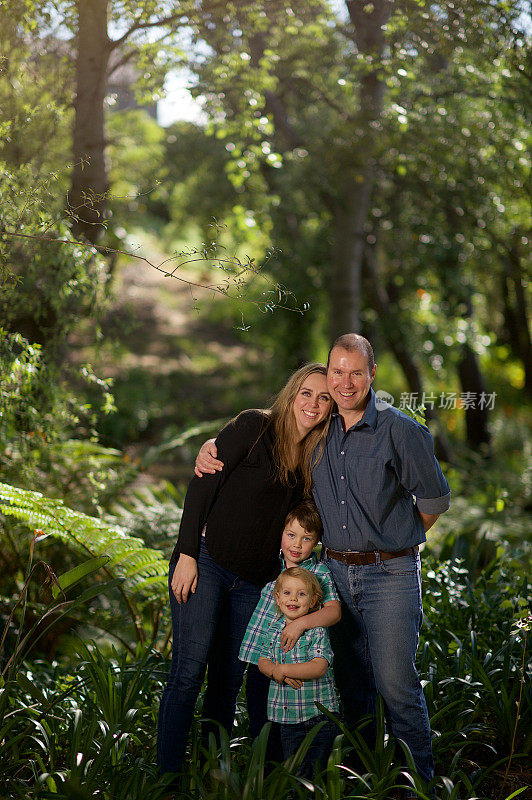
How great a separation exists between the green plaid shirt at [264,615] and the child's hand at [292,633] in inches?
3.2

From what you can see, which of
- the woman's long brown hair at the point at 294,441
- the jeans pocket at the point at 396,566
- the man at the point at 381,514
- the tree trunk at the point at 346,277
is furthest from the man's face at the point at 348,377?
the tree trunk at the point at 346,277

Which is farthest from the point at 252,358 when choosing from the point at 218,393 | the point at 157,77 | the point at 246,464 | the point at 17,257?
the point at 246,464

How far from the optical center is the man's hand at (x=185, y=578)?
9.05ft

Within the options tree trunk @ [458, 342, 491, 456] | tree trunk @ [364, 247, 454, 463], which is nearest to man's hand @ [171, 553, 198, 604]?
tree trunk @ [364, 247, 454, 463]

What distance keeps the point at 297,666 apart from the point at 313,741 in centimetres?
36

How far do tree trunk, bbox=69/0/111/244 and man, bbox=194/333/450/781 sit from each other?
2.21m

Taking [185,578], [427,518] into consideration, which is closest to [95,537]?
[185,578]

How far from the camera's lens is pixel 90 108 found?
4383 millimetres

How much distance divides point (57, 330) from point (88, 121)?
132 cm

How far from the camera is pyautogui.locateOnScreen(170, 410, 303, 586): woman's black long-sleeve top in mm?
2797

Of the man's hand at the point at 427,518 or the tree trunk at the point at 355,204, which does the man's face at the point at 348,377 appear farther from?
the tree trunk at the point at 355,204

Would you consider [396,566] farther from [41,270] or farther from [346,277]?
[346,277]

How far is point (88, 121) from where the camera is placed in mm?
4391

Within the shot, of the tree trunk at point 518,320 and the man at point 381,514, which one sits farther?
the tree trunk at point 518,320
